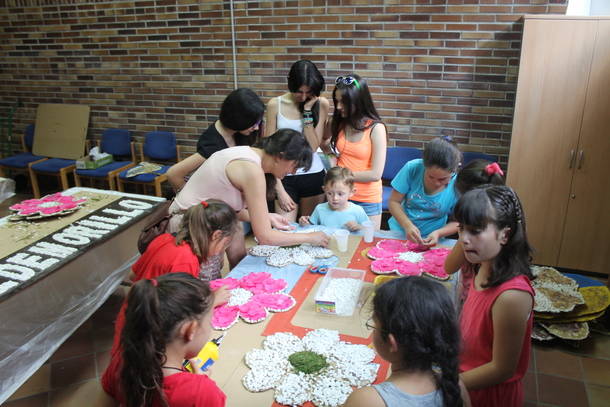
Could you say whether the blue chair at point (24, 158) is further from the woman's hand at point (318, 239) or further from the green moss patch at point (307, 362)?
the green moss patch at point (307, 362)

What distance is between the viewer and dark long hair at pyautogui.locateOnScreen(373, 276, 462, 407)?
3.79 ft

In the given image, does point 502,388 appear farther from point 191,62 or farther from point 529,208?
point 191,62

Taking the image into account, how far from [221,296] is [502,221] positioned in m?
1.12

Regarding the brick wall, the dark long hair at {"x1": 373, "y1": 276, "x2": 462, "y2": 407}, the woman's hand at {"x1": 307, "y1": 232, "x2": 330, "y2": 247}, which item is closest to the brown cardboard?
the brick wall

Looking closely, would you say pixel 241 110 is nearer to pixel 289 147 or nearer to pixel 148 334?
pixel 289 147

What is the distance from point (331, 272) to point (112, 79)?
4439mm

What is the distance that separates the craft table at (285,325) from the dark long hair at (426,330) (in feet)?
1.47

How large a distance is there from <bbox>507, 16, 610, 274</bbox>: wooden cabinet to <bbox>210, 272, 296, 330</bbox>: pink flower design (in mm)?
2357

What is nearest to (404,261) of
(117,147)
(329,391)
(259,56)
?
(329,391)

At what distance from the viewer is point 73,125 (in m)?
5.78

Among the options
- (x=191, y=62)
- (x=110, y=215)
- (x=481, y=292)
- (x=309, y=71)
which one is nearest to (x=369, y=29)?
(x=309, y=71)

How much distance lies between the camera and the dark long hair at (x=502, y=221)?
1556 millimetres

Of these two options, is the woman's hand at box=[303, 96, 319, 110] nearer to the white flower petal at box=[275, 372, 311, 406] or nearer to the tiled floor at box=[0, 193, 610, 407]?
the tiled floor at box=[0, 193, 610, 407]

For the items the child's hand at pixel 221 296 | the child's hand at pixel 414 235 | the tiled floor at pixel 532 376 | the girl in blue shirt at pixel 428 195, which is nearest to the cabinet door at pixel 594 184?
the tiled floor at pixel 532 376
